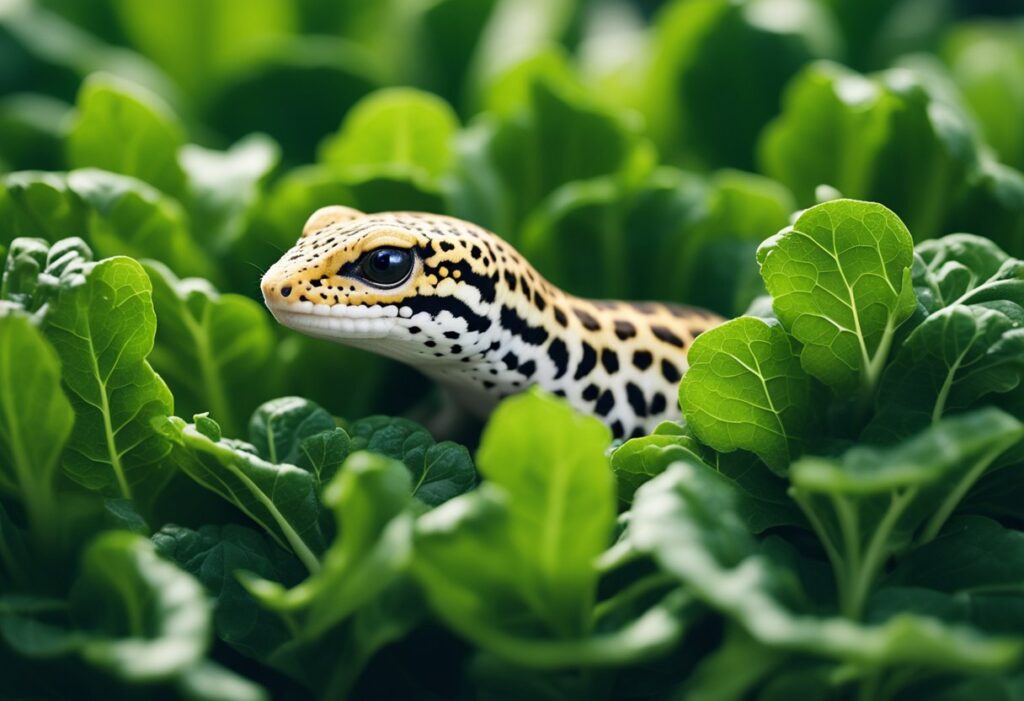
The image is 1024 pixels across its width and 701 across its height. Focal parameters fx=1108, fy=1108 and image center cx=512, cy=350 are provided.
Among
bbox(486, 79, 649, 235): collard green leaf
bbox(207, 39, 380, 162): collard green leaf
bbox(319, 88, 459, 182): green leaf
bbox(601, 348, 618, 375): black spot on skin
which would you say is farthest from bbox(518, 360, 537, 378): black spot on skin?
bbox(207, 39, 380, 162): collard green leaf

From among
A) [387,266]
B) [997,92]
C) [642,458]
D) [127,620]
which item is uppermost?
[997,92]

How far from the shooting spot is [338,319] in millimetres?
1271

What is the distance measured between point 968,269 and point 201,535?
2.74 feet

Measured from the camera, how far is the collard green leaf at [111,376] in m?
1.07

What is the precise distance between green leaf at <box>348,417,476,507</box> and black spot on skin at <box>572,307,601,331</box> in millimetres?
405

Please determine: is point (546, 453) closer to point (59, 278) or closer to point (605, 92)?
point (59, 278)

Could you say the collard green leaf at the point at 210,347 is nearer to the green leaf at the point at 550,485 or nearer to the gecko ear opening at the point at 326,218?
the gecko ear opening at the point at 326,218

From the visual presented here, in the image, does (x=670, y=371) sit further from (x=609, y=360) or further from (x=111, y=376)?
(x=111, y=376)

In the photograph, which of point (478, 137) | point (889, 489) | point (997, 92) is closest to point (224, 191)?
point (478, 137)

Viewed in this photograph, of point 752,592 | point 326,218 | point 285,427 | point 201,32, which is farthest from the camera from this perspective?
point 201,32

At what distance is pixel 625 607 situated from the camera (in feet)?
3.22

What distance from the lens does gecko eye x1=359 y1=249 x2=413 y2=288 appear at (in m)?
1.28

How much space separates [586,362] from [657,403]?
0.12 metres

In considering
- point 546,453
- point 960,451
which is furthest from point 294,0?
point 960,451
